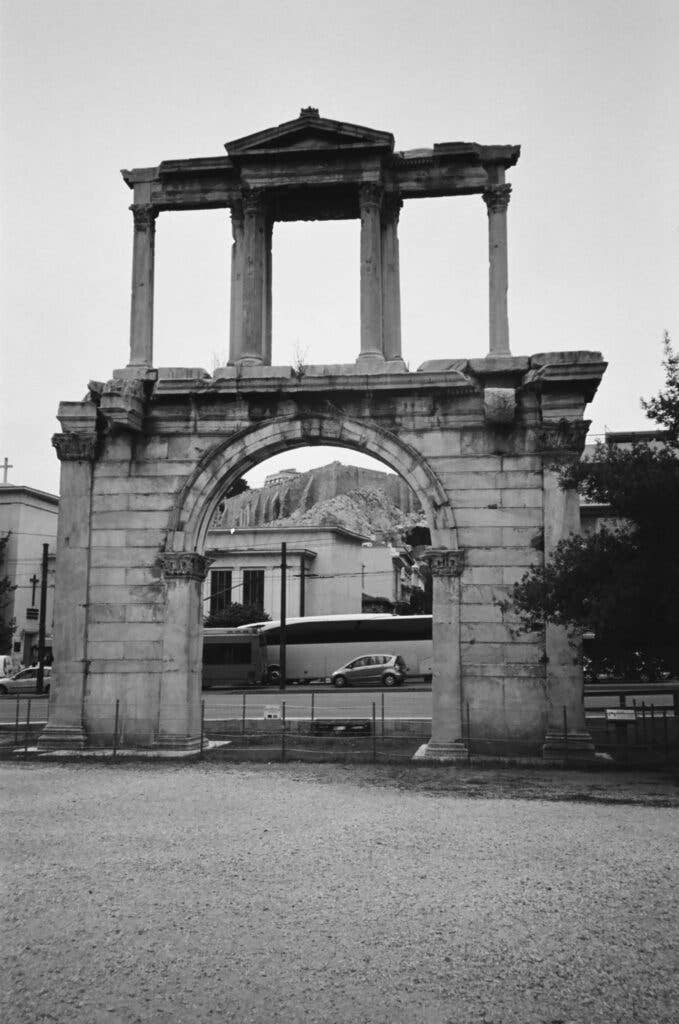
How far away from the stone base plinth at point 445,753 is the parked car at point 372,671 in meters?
27.4

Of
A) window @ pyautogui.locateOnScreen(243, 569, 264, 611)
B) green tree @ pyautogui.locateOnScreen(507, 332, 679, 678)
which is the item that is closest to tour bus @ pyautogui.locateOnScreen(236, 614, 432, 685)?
window @ pyautogui.locateOnScreen(243, 569, 264, 611)

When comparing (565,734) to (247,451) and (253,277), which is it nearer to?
(247,451)

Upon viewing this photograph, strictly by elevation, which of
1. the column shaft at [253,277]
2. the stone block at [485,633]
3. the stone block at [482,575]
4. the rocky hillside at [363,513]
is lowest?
the stone block at [485,633]

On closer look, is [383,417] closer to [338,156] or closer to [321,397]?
[321,397]

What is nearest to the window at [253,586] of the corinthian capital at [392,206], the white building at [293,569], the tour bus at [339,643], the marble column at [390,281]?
the white building at [293,569]

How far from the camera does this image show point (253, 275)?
19359 millimetres

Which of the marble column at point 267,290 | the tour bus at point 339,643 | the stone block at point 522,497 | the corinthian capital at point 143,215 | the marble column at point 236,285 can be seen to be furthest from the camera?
the tour bus at point 339,643

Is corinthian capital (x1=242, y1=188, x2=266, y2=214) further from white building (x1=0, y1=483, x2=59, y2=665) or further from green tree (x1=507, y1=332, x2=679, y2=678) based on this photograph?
white building (x1=0, y1=483, x2=59, y2=665)

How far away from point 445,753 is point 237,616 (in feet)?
136

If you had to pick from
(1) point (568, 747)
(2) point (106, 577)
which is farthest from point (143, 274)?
(1) point (568, 747)

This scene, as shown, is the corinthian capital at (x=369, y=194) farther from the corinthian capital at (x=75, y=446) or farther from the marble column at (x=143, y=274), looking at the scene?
the corinthian capital at (x=75, y=446)

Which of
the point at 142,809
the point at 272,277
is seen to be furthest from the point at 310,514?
the point at 142,809

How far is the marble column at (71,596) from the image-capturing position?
18297 mm

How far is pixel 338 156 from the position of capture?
1919 centimetres
